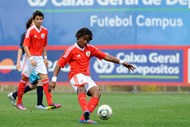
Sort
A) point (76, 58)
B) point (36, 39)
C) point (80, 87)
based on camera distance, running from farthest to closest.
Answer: point (36, 39) < point (76, 58) < point (80, 87)

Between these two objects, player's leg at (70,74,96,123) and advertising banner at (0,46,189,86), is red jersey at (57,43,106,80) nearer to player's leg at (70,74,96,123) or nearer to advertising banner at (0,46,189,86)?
player's leg at (70,74,96,123)

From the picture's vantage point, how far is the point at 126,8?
73.7ft

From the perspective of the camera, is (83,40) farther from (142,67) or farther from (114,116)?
(142,67)

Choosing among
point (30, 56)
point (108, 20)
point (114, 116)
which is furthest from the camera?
point (108, 20)

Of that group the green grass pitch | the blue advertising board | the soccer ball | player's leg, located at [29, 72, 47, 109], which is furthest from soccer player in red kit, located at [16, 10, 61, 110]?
the blue advertising board

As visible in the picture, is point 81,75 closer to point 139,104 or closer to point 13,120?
point 13,120

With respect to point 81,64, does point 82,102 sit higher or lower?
lower

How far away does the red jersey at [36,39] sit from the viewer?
49.0ft

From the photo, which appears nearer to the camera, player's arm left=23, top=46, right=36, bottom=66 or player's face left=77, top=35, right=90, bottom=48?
player's face left=77, top=35, right=90, bottom=48

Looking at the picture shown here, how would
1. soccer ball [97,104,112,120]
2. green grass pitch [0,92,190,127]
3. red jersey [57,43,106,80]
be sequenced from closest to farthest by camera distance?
green grass pitch [0,92,190,127] < soccer ball [97,104,112,120] < red jersey [57,43,106,80]

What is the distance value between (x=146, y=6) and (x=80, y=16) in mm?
2102

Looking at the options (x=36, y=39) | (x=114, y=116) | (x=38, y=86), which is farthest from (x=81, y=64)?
(x=38, y=86)

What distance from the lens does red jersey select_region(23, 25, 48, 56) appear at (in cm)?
1492

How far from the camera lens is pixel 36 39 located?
49.2 ft
